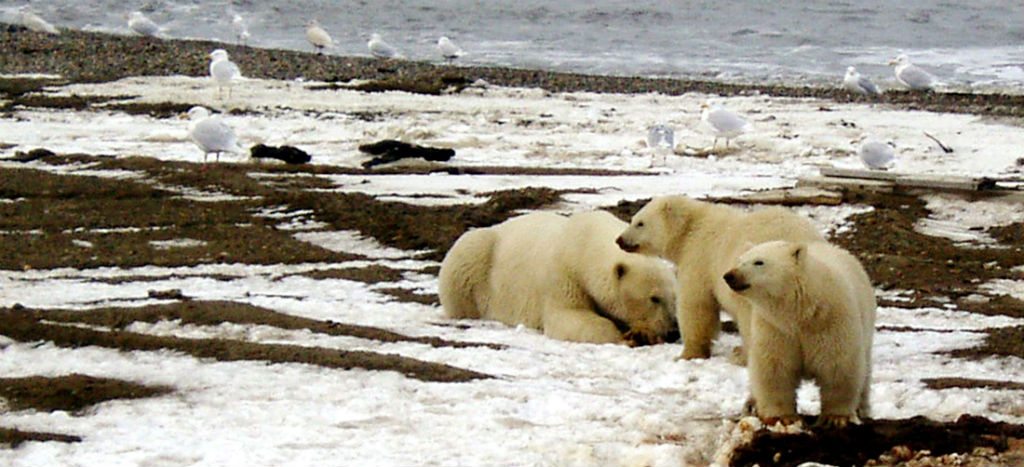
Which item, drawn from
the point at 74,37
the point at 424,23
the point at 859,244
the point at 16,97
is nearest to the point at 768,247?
the point at 859,244

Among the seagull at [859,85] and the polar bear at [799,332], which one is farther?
the seagull at [859,85]

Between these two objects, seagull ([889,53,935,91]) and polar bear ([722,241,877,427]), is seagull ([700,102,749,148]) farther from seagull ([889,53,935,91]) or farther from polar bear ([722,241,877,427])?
polar bear ([722,241,877,427])

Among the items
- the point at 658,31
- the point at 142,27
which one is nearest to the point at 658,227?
the point at 142,27

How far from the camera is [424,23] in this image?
157ft

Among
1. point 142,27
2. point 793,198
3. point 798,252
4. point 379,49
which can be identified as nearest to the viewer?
point 798,252

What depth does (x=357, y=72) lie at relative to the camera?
2997 cm

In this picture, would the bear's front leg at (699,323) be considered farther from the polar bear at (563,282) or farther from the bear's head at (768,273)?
the bear's head at (768,273)

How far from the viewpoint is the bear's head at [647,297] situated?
8.77 m

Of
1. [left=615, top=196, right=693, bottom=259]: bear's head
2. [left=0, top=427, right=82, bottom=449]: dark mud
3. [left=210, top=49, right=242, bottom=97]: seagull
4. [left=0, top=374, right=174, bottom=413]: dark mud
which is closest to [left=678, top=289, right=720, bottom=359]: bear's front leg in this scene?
[left=615, top=196, right=693, bottom=259]: bear's head

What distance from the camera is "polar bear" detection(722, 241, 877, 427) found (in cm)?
636

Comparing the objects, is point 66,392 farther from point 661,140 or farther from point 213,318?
point 661,140

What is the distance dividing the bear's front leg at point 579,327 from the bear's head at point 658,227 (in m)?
0.68

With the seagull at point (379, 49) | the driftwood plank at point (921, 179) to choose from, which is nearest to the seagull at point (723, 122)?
the driftwood plank at point (921, 179)

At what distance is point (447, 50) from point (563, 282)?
27.5m
